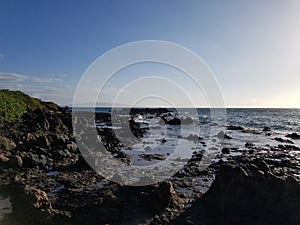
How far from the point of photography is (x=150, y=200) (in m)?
10.9

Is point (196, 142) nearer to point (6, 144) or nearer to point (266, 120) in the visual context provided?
point (6, 144)

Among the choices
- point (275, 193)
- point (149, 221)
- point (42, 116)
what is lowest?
point (149, 221)

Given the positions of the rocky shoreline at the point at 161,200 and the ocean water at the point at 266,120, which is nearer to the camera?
the rocky shoreline at the point at 161,200

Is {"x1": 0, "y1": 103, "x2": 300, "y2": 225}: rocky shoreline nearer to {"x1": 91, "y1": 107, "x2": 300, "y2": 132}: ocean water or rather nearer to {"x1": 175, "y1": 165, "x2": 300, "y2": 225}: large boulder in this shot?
{"x1": 175, "y1": 165, "x2": 300, "y2": 225}: large boulder

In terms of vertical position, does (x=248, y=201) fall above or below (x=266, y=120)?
below

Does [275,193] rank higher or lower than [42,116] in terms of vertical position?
lower

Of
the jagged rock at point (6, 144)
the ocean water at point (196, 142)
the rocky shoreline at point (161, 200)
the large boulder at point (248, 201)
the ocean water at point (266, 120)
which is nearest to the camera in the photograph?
the rocky shoreline at point (161, 200)

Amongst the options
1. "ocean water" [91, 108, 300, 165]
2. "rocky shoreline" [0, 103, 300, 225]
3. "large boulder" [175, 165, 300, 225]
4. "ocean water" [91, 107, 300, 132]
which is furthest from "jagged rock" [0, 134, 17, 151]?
"ocean water" [91, 107, 300, 132]

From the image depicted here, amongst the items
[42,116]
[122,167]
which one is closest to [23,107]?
[42,116]

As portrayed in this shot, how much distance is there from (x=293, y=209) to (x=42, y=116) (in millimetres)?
29534

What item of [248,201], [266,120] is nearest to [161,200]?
[248,201]

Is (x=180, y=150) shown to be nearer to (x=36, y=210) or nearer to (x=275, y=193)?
(x=275, y=193)

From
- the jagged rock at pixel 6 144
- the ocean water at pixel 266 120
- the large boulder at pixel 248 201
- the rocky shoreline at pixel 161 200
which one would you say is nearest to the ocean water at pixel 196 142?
the ocean water at pixel 266 120

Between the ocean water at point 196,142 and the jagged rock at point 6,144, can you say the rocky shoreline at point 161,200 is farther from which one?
the ocean water at point 196,142
